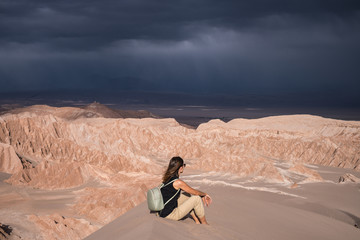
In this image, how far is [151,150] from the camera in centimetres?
6494

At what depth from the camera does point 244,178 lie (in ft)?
133

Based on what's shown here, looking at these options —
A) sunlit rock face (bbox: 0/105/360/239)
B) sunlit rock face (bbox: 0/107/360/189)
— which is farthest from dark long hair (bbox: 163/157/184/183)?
sunlit rock face (bbox: 0/107/360/189)

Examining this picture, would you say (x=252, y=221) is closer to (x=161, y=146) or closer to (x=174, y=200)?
(x=174, y=200)

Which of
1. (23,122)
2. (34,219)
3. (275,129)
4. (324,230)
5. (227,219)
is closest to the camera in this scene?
(227,219)

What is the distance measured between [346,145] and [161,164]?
24949 millimetres

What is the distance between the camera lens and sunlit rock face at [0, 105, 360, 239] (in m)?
39.7

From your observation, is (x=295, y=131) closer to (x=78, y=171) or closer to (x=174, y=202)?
(x=78, y=171)

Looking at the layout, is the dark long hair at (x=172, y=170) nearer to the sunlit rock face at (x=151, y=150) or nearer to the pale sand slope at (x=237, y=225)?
the pale sand slope at (x=237, y=225)

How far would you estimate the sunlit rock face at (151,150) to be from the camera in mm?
39688

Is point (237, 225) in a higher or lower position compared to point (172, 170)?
lower

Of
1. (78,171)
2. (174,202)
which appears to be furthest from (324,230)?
(78,171)

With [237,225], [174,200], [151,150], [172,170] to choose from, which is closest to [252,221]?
[237,225]

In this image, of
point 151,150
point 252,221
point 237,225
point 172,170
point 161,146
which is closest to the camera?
point 172,170

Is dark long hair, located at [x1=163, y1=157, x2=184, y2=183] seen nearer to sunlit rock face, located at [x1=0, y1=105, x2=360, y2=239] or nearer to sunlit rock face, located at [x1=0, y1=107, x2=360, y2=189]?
sunlit rock face, located at [x1=0, y1=105, x2=360, y2=239]
